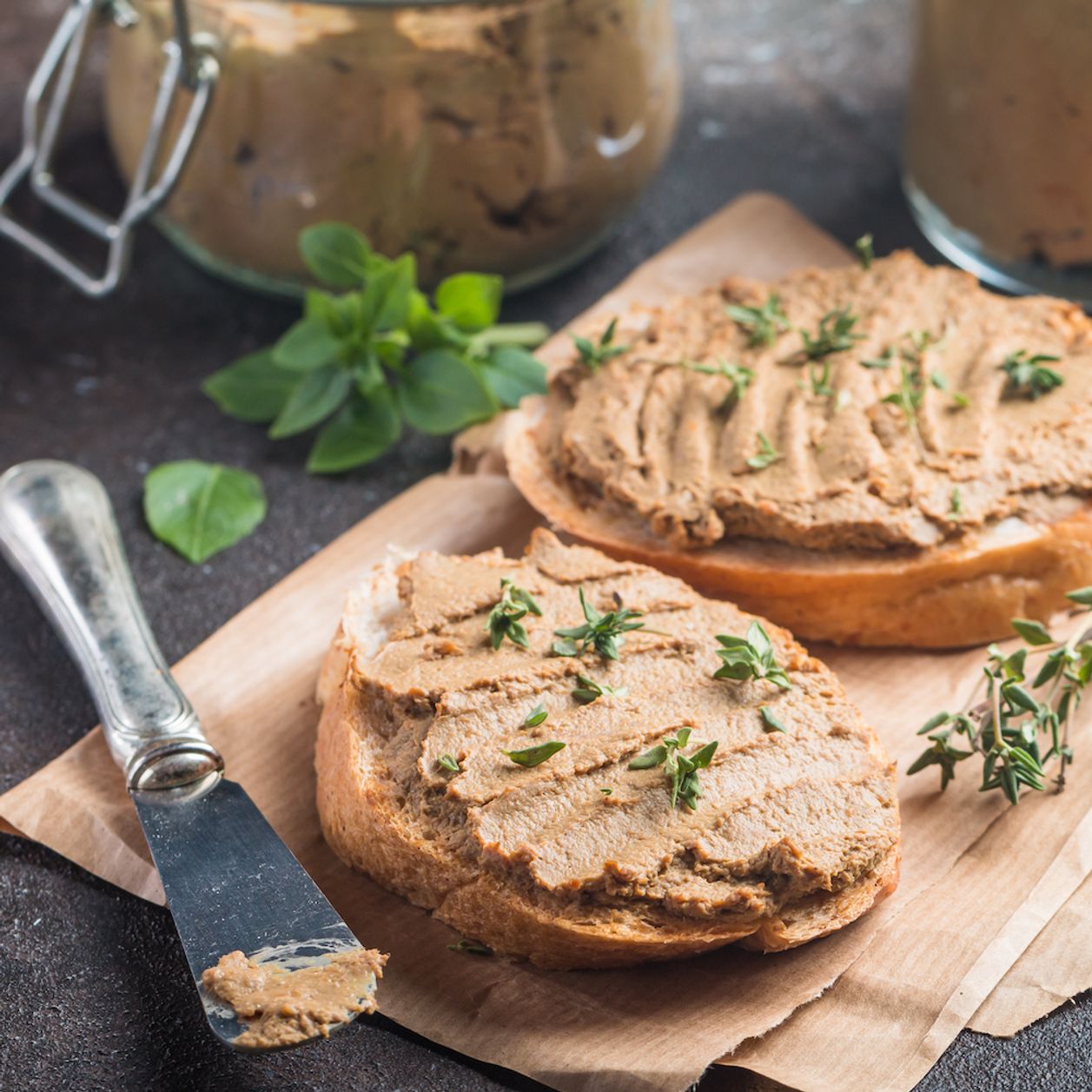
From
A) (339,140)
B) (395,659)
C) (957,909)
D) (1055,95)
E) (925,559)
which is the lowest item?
(957,909)

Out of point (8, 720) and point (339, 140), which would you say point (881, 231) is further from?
point (8, 720)

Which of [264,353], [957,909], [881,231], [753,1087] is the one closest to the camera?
[753,1087]

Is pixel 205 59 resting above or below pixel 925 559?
above

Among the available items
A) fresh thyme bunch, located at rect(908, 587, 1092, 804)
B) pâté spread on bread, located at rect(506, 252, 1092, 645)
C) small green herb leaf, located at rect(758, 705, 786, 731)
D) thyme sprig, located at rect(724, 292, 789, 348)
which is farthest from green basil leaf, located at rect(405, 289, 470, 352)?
fresh thyme bunch, located at rect(908, 587, 1092, 804)

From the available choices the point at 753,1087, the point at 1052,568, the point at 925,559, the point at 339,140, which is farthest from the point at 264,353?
the point at 753,1087

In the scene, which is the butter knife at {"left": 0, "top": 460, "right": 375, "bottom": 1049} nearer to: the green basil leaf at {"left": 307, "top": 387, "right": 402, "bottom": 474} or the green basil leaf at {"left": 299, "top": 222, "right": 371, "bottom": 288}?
the green basil leaf at {"left": 307, "top": 387, "right": 402, "bottom": 474}

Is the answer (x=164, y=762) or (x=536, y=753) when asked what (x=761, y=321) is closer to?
(x=536, y=753)

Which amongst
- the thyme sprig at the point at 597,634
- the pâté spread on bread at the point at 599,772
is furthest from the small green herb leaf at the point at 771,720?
the thyme sprig at the point at 597,634
